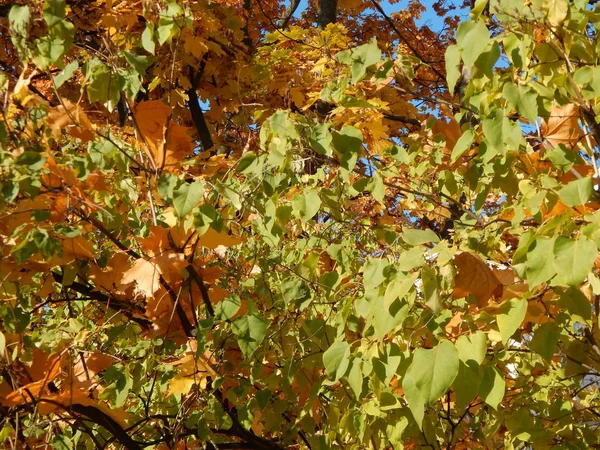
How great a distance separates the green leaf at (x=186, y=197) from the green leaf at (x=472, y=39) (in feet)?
2.12

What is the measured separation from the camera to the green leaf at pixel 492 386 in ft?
4.39

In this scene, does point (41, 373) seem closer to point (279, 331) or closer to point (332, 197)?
point (279, 331)

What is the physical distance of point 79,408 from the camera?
1818 millimetres

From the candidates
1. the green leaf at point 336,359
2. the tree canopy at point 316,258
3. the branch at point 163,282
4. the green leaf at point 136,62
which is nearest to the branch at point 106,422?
the tree canopy at point 316,258

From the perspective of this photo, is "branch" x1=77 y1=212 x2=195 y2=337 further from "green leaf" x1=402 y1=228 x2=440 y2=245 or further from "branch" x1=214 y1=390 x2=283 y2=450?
"green leaf" x1=402 y1=228 x2=440 y2=245

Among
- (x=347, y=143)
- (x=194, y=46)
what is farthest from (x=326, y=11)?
(x=347, y=143)

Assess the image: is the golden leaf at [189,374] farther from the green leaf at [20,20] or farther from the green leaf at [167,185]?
the green leaf at [20,20]

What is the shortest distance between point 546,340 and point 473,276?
0.22m

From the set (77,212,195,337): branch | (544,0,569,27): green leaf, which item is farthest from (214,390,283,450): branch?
(544,0,569,27): green leaf

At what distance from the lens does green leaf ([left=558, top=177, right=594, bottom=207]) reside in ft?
3.96

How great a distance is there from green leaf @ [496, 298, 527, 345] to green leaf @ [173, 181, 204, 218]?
2.33ft

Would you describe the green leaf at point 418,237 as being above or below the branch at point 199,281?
below

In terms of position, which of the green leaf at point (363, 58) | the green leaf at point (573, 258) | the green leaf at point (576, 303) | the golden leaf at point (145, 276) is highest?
the green leaf at point (363, 58)

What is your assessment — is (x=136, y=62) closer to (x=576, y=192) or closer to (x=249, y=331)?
(x=249, y=331)
